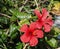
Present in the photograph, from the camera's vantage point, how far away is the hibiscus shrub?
5.62ft

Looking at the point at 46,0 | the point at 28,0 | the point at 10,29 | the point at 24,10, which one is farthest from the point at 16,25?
the point at 46,0

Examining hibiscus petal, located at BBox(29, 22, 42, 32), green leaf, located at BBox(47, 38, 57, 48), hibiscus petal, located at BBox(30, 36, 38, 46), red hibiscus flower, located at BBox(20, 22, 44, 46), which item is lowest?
green leaf, located at BBox(47, 38, 57, 48)

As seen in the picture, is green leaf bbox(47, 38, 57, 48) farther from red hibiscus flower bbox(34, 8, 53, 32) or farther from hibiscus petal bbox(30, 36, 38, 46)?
hibiscus petal bbox(30, 36, 38, 46)

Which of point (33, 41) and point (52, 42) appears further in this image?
point (52, 42)

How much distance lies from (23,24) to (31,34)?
0.17 metres

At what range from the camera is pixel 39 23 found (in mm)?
1706

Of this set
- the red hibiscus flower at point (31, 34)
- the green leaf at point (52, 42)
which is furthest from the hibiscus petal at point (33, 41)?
the green leaf at point (52, 42)

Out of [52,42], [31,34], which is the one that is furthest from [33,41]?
[52,42]

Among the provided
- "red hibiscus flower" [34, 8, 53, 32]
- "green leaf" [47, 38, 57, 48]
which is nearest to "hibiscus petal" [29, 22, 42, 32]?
"red hibiscus flower" [34, 8, 53, 32]

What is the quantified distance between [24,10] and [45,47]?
36 centimetres

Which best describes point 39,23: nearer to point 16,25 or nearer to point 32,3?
point 16,25

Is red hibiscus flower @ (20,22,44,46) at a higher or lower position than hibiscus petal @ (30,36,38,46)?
higher

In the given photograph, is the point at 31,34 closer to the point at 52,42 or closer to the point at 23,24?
the point at 23,24

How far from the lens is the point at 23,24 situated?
1.87m
